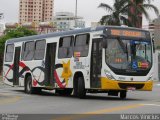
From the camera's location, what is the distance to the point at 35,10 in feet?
425

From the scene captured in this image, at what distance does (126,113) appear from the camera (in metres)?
14.1

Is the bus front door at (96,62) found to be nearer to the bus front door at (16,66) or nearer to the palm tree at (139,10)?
the bus front door at (16,66)

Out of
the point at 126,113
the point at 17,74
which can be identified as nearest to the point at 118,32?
the point at 126,113

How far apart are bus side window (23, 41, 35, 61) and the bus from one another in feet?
6.42

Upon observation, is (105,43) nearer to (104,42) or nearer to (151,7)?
(104,42)

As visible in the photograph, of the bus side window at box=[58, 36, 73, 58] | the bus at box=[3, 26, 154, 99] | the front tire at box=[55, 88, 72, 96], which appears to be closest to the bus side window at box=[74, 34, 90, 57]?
the bus at box=[3, 26, 154, 99]

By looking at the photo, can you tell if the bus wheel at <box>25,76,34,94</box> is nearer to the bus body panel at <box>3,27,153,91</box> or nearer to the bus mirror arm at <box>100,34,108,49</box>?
the bus body panel at <box>3,27,153,91</box>

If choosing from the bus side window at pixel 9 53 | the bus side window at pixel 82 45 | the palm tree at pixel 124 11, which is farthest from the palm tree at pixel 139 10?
the bus side window at pixel 82 45

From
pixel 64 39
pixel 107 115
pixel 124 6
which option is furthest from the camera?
pixel 124 6

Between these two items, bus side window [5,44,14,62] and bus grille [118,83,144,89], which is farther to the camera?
bus side window [5,44,14,62]

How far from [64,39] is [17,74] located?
6090 mm

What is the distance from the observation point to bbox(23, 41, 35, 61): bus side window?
87.3 ft

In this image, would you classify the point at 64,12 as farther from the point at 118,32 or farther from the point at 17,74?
the point at 118,32

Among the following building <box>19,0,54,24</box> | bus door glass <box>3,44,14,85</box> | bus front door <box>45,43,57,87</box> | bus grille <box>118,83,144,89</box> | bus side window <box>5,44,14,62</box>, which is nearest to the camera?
bus grille <box>118,83,144,89</box>
